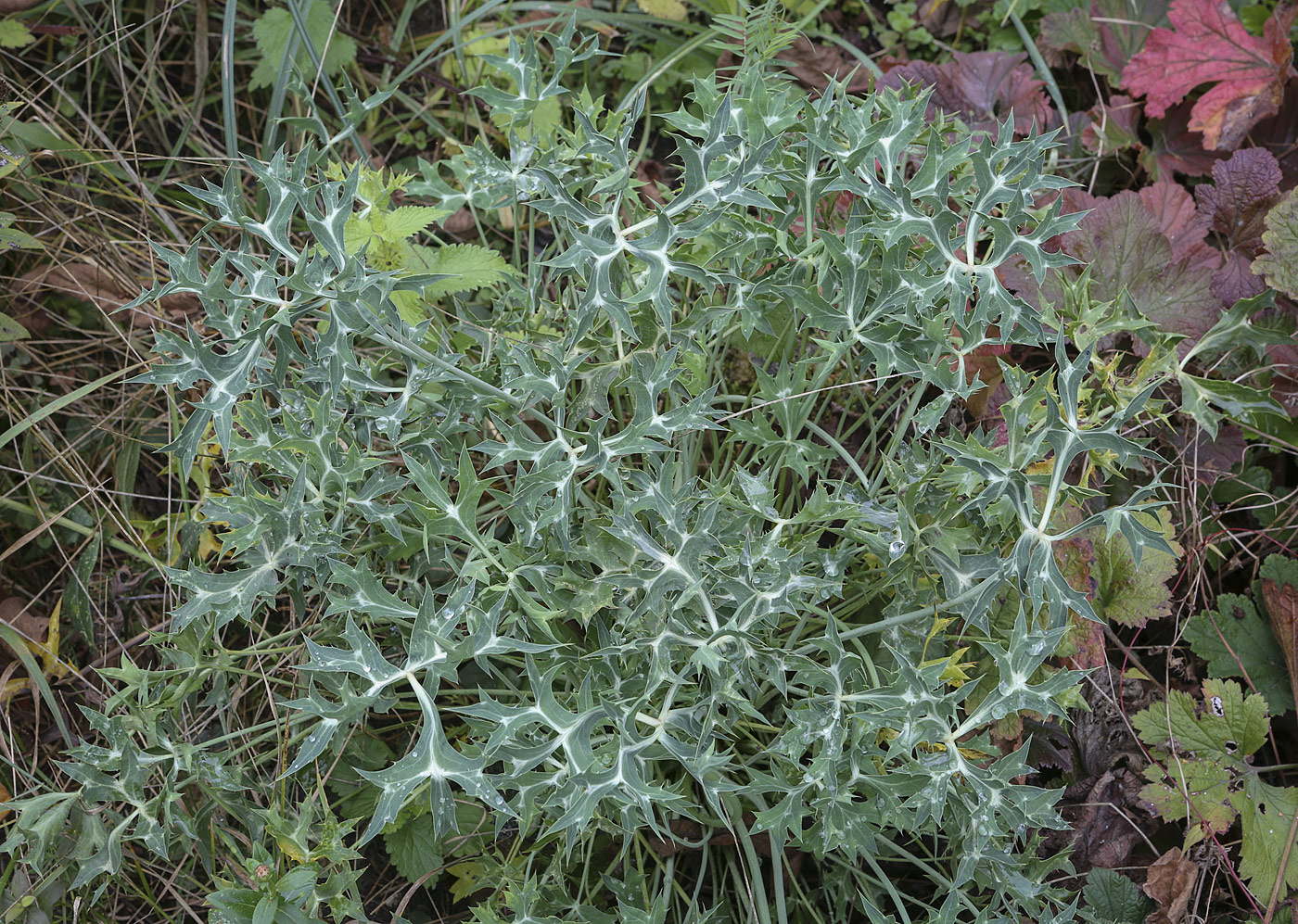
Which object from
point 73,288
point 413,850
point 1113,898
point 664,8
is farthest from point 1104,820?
point 73,288

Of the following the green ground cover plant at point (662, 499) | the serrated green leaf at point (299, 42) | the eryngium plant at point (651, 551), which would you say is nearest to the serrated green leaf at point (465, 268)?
the green ground cover plant at point (662, 499)

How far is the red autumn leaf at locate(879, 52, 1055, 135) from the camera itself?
230cm

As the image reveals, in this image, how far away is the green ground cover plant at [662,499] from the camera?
125 centimetres

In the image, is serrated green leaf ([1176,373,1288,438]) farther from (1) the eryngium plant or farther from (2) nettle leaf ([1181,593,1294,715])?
(2) nettle leaf ([1181,593,1294,715])

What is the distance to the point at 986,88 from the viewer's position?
7.60ft

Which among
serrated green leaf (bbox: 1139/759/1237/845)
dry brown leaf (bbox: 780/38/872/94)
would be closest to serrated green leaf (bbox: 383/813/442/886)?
serrated green leaf (bbox: 1139/759/1237/845)

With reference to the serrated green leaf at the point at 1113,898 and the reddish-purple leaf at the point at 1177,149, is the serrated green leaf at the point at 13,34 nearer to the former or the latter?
the reddish-purple leaf at the point at 1177,149

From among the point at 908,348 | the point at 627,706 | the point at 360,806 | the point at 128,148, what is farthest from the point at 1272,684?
the point at 128,148

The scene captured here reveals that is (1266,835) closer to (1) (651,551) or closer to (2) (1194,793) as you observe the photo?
(2) (1194,793)

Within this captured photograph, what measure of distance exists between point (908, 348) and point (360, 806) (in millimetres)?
1225

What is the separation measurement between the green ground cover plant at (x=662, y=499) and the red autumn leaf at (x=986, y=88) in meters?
0.01

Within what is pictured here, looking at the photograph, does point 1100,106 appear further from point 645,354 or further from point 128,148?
point 128,148

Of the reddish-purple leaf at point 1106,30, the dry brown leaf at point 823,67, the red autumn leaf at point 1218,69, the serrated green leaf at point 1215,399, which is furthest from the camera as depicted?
the dry brown leaf at point 823,67

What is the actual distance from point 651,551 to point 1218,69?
198cm
